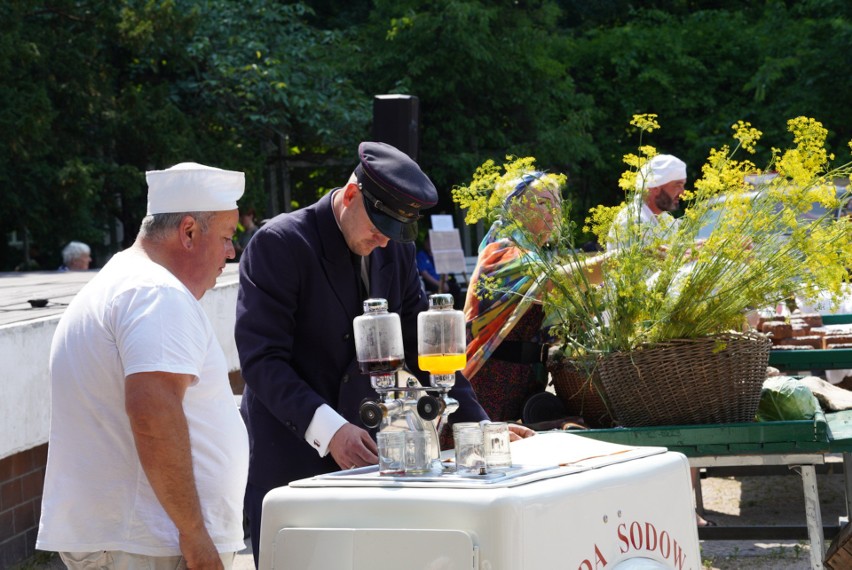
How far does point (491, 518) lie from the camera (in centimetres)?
203

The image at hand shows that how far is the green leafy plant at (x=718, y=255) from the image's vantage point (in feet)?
11.2

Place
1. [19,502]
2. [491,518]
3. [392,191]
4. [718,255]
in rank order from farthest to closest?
[19,502], [718,255], [392,191], [491,518]

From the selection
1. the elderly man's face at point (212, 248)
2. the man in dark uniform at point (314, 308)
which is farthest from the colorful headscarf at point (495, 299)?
the elderly man's face at point (212, 248)

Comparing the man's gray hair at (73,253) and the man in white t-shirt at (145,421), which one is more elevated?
the man's gray hair at (73,253)

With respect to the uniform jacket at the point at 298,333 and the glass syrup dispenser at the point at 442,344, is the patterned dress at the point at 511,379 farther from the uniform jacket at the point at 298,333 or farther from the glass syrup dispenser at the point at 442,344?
the glass syrup dispenser at the point at 442,344

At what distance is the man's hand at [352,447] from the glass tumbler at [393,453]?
0.39m

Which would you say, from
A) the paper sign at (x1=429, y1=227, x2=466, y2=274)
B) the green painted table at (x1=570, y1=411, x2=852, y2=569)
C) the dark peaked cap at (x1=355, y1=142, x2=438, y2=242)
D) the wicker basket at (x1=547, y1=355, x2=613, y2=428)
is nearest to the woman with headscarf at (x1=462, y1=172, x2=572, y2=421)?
the wicker basket at (x1=547, y1=355, x2=613, y2=428)

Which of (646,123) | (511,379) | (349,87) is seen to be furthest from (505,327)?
(349,87)

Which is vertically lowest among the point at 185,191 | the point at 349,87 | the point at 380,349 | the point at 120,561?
the point at 120,561

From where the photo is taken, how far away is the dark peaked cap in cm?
284

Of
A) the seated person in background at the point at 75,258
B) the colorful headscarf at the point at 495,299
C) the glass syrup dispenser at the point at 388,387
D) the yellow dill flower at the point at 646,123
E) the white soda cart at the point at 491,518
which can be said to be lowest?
the white soda cart at the point at 491,518

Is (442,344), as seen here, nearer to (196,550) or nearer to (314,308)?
(196,550)

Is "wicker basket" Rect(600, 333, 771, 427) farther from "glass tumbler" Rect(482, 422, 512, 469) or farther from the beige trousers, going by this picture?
the beige trousers

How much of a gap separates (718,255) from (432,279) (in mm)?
13807
